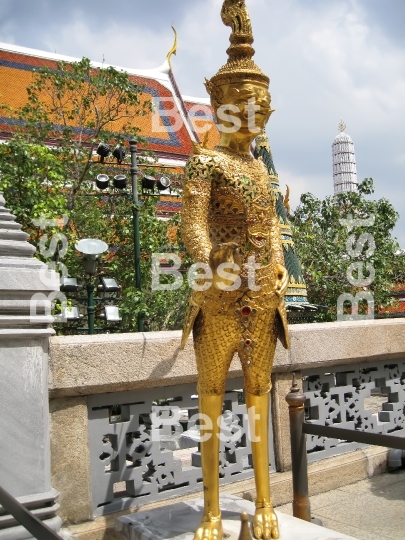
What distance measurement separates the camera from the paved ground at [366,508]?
123 inches

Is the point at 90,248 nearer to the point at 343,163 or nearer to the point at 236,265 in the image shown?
the point at 236,265

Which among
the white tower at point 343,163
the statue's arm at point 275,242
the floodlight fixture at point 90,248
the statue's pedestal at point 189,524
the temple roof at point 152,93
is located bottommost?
the statue's pedestal at point 189,524

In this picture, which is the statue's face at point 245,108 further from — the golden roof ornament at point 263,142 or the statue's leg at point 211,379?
the golden roof ornament at point 263,142

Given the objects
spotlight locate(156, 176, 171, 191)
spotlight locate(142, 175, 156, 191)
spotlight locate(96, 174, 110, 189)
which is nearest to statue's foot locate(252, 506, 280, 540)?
spotlight locate(96, 174, 110, 189)

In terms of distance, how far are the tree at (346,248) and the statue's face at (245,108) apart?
8.44 metres

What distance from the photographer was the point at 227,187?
2.45m

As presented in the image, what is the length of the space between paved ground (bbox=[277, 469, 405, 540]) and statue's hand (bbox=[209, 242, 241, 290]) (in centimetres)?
169

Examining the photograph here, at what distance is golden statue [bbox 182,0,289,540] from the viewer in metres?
2.37

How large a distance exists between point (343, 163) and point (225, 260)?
141 feet

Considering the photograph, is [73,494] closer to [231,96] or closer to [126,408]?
[126,408]

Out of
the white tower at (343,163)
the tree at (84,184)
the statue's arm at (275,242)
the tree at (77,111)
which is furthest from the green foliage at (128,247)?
the white tower at (343,163)

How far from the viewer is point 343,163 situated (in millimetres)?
43094

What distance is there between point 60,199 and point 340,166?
3814 centimetres

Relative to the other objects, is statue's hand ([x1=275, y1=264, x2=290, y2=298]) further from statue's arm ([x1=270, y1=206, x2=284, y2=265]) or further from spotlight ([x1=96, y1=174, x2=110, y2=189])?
spotlight ([x1=96, y1=174, x2=110, y2=189])
